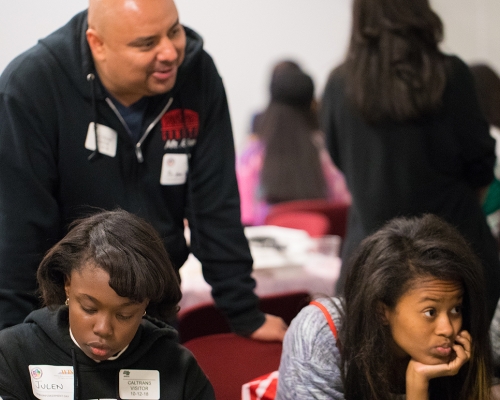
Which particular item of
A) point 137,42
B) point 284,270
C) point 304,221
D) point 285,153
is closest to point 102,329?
point 137,42

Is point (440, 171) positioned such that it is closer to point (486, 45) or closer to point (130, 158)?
point (130, 158)

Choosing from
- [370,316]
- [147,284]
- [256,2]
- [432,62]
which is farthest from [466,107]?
[256,2]

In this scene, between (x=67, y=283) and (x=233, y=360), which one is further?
(x=233, y=360)

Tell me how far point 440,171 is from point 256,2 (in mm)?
3510

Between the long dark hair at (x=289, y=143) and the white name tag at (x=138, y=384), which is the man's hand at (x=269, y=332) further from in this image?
the long dark hair at (x=289, y=143)

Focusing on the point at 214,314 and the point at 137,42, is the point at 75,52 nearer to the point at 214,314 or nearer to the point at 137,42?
the point at 137,42

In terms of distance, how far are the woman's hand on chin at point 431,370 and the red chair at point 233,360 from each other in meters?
0.43

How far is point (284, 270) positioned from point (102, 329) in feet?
5.20

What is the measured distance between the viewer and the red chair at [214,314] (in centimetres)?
228

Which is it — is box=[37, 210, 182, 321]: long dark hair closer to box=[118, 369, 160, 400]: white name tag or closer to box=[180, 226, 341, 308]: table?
box=[118, 369, 160, 400]: white name tag

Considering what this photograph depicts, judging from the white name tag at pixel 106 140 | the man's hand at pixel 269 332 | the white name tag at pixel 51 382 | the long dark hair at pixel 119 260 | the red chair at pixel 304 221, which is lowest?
the red chair at pixel 304 221

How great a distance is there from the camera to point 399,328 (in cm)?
159

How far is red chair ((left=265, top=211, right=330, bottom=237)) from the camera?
3.70 m

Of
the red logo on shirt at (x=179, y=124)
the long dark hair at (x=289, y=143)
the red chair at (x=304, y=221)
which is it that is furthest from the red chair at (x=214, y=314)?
the long dark hair at (x=289, y=143)
